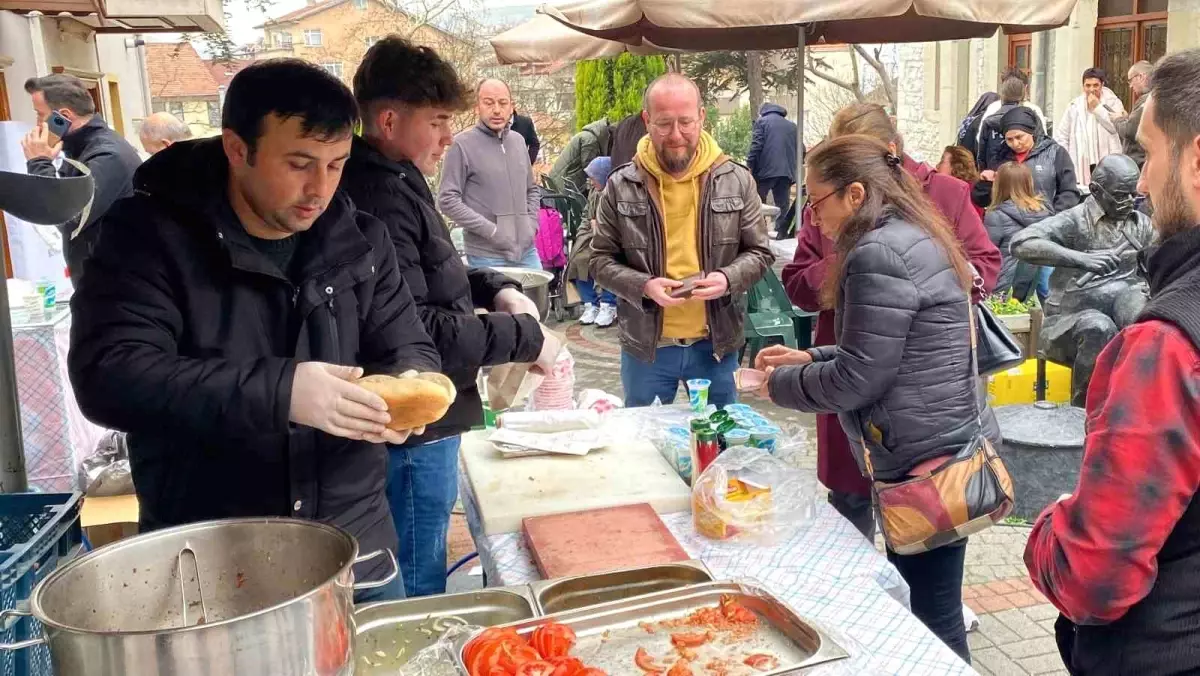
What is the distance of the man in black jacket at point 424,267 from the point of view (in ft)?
8.32

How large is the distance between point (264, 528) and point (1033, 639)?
10.2ft

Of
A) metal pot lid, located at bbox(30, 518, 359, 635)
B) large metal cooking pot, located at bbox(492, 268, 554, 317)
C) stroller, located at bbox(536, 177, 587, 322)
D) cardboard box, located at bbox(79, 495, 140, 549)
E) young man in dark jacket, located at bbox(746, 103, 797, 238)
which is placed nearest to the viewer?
metal pot lid, located at bbox(30, 518, 359, 635)

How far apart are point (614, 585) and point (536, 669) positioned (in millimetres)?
441

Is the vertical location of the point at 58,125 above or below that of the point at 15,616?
above

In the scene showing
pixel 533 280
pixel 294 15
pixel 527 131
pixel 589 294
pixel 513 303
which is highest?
pixel 294 15

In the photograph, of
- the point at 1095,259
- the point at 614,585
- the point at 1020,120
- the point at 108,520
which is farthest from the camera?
the point at 1020,120

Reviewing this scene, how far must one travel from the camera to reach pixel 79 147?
605 centimetres

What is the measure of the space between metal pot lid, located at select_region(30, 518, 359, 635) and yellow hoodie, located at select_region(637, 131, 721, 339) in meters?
2.63

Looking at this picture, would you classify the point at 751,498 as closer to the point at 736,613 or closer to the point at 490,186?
the point at 736,613

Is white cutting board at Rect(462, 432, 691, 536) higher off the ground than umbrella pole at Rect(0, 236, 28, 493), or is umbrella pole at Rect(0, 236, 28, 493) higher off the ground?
umbrella pole at Rect(0, 236, 28, 493)

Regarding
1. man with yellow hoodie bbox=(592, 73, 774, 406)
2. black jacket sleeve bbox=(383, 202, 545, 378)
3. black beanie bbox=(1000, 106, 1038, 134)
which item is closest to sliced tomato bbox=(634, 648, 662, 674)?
black jacket sleeve bbox=(383, 202, 545, 378)

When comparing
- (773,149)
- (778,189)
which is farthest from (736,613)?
(778,189)

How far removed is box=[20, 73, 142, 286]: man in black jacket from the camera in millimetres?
5648

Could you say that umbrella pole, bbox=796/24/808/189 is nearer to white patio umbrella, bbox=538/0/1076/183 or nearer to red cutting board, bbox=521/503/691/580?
white patio umbrella, bbox=538/0/1076/183
